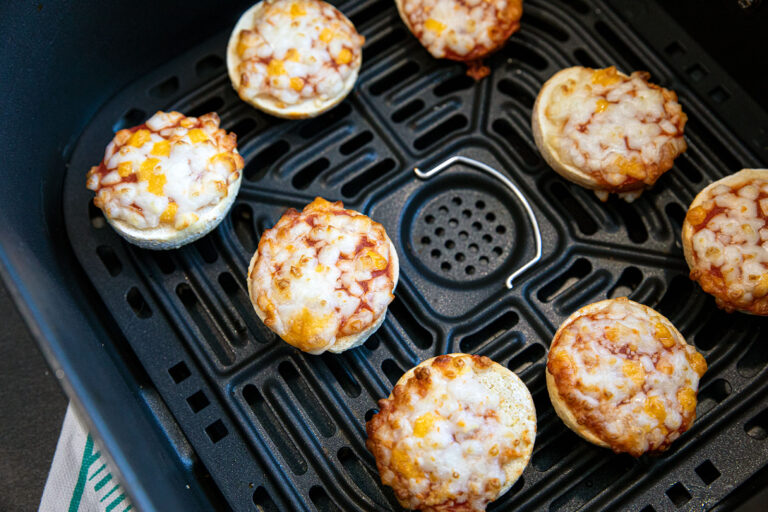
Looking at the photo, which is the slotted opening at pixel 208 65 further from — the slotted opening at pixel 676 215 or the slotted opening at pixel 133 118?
the slotted opening at pixel 676 215

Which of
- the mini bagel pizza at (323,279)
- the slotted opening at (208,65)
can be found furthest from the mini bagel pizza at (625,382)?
the slotted opening at (208,65)

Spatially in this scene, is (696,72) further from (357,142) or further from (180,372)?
(180,372)

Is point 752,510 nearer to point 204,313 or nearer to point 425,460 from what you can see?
point 425,460

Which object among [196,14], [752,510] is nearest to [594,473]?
[752,510]

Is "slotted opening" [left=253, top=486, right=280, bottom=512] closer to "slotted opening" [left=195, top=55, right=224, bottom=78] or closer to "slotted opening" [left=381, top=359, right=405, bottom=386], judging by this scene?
"slotted opening" [left=381, top=359, right=405, bottom=386]

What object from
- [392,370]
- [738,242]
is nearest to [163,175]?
[392,370]

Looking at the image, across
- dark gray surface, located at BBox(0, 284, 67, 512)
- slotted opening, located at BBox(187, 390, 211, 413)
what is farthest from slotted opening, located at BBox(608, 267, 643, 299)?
dark gray surface, located at BBox(0, 284, 67, 512)
